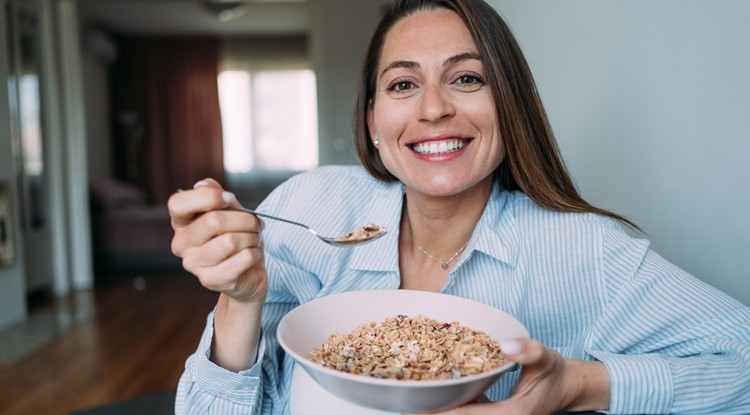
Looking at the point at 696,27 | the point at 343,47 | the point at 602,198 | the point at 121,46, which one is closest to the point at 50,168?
the point at 343,47

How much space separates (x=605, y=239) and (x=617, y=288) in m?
0.08

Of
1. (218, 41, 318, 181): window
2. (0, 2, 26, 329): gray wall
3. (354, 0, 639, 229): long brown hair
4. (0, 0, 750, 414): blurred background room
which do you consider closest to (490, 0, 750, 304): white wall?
(0, 0, 750, 414): blurred background room

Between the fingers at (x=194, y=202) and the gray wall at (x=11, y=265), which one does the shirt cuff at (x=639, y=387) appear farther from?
the gray wall at (x=11, y=265)

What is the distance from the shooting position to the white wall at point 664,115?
962 millimetres

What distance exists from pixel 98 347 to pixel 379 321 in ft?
9.24

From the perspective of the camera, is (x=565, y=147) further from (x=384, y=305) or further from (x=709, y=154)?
(x=384, y=305)

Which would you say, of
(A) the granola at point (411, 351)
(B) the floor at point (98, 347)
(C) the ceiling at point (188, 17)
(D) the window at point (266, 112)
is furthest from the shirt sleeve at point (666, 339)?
(D) the window at point (266, 112)

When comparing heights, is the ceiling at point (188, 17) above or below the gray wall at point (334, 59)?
above

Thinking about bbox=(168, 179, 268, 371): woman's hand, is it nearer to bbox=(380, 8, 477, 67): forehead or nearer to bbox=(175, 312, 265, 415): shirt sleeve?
bbox=(175, 312, 265, 415): shirt sleeve

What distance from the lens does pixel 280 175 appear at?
832 centimetres

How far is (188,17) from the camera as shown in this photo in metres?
6.83

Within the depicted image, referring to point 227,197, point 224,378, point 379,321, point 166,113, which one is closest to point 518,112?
point 379,321

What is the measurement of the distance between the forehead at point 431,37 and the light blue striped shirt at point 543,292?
0.29 metres

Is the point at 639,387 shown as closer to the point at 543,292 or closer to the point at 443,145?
the point at 543,292
